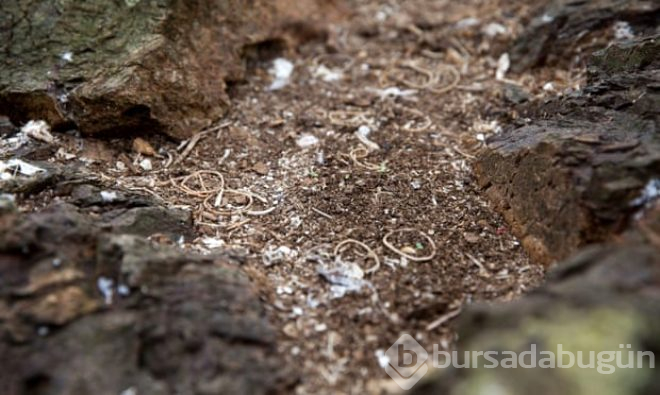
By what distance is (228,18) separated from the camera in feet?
10.8

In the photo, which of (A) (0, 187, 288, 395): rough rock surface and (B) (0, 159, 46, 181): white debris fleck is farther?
(B) (0, 159, 46, 181): white debris fleck

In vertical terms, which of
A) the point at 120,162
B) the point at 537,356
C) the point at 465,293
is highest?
the point at 537,356

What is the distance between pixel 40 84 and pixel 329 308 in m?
1.55

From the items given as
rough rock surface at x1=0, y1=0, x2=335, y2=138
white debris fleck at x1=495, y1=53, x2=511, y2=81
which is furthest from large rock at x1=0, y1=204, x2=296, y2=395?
white debris fleck at x1=495, y1=53, x2=511, y2=81

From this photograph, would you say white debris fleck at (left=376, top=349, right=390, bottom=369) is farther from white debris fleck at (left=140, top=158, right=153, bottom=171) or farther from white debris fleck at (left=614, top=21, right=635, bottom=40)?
white debris fleck at (left=614, top=21, right=635, bottom=40)

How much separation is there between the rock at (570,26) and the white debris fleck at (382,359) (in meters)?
1.94

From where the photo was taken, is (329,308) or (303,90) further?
(303,90)

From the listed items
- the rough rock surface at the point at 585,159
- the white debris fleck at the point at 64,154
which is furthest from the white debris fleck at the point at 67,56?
the rough rock surface at the point at 585,159

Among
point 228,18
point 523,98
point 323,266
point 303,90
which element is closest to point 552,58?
point 523,98

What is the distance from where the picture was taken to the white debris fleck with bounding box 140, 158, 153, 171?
2807 mm

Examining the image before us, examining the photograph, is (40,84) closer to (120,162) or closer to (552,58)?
(120,162)

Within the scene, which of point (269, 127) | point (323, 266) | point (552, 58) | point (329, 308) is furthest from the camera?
point (552, 58)

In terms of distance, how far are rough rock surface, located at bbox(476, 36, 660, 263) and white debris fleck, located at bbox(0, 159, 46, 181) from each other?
1636 mm

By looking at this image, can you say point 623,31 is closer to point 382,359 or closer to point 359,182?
point 359,182
